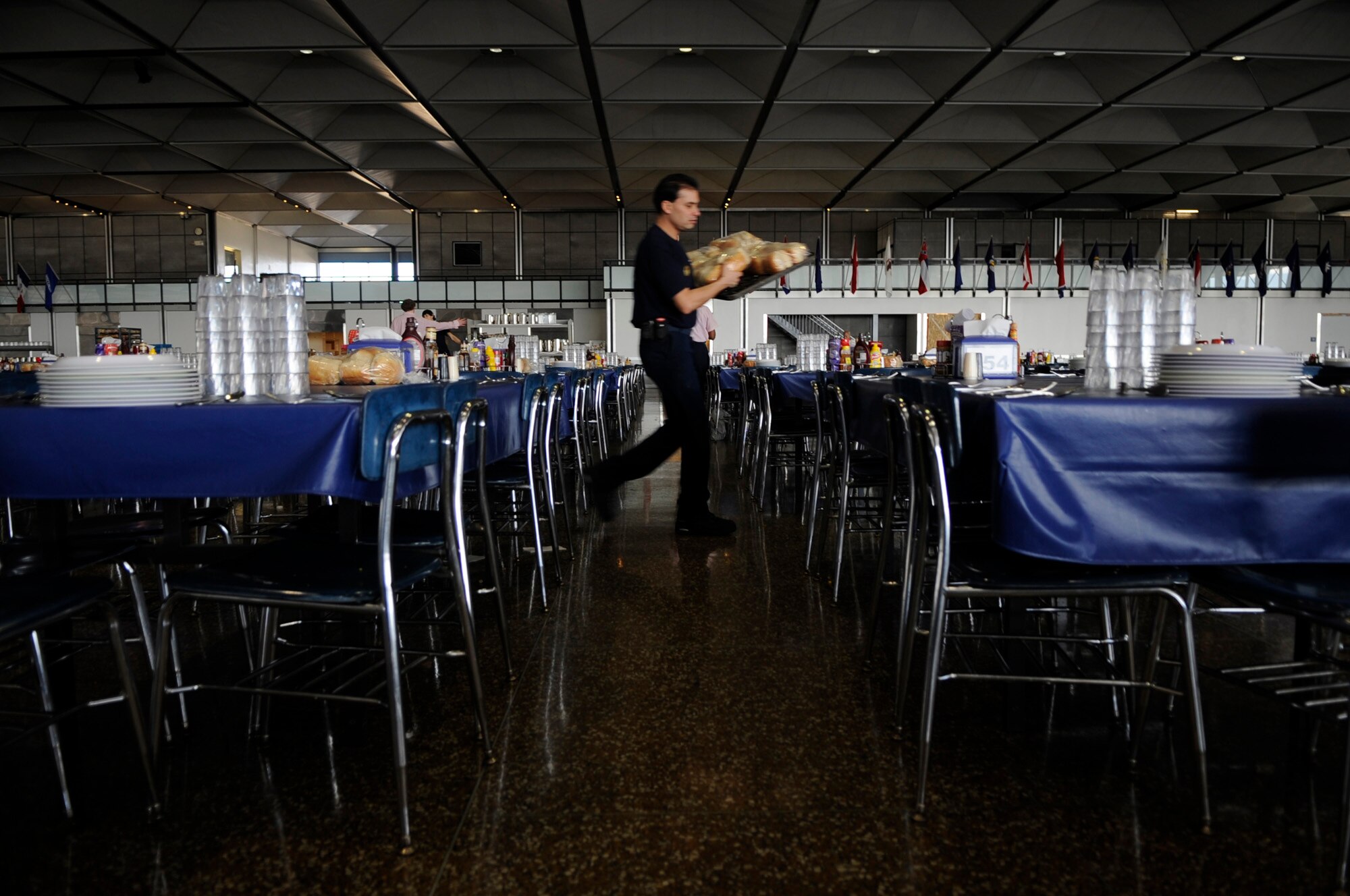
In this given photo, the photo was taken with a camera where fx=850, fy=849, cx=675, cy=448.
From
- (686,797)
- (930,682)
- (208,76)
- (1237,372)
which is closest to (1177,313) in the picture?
(1237,372)

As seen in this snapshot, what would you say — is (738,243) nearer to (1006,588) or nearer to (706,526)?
(706,526)

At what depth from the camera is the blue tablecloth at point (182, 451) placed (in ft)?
4.57

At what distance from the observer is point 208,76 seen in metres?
10.9

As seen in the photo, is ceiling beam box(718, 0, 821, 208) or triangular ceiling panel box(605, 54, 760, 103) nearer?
ceiling beam box(718, 0, 821, 208)

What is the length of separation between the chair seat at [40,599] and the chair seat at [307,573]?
0.39 feet

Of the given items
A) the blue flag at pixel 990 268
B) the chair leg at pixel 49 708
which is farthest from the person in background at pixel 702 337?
the blue flag at pixel 990 268

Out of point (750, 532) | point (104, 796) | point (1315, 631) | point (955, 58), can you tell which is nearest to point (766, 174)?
point (955, 58)

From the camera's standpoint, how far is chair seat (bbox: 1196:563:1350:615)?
4.03ft

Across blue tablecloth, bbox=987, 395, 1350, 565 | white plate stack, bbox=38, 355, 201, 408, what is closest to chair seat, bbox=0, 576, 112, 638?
white plate stack, bbox=38, 355, 201, 408

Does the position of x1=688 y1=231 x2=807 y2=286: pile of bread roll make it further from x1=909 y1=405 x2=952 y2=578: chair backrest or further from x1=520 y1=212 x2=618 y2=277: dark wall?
x1=520 y1=212 x2=618 y2=277: dark wall

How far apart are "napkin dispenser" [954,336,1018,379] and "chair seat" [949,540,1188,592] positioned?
2.95 feet

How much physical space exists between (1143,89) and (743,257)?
1107cm

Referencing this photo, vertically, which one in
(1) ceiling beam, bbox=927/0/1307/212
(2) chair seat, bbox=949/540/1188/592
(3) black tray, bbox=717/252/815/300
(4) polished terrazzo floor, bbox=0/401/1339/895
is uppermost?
(1) ceiling beam, bbox=927/0/1307/212

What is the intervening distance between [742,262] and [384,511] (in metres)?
2.42
